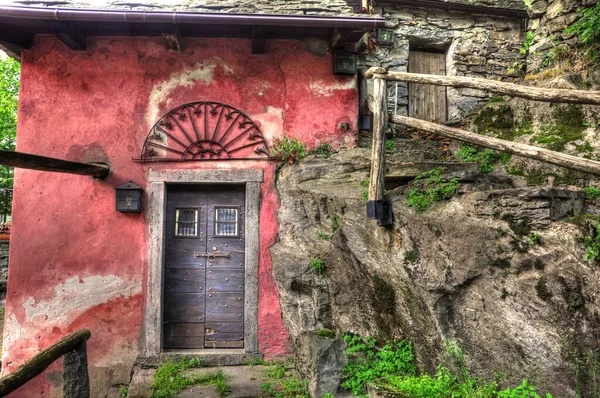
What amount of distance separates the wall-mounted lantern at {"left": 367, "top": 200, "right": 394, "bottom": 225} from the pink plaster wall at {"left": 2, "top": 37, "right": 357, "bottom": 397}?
1.83 m

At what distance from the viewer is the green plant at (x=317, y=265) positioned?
4668mm

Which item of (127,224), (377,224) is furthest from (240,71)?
(377,224)

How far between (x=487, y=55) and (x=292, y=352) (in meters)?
5.26

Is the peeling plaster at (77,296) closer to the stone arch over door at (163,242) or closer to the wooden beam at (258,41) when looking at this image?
the stone arch over door at (163,242)

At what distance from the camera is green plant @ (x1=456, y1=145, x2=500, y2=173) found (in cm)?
468

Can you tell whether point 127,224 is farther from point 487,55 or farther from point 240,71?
point 487,55

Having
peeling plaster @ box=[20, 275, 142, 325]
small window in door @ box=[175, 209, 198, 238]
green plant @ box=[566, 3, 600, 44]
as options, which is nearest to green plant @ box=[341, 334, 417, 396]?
small window in door @ box=[175, 209, 198, 238]

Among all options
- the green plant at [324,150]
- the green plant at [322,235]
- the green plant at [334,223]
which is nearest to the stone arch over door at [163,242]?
the green plant at [324,150]

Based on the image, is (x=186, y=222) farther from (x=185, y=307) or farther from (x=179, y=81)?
(x=179, y=81)

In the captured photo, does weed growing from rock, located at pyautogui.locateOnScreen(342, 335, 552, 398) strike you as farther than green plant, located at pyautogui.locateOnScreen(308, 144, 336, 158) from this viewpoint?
No

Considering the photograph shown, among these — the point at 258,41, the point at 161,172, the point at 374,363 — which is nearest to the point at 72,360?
the point at 161,172

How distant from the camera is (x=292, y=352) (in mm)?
5086

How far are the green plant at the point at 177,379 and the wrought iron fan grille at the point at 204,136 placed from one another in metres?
2.43

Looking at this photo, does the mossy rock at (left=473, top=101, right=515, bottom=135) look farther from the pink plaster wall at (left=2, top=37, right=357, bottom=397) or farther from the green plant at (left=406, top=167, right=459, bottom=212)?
the green plant at (left=406, top=167, right=459, bottom=212)
